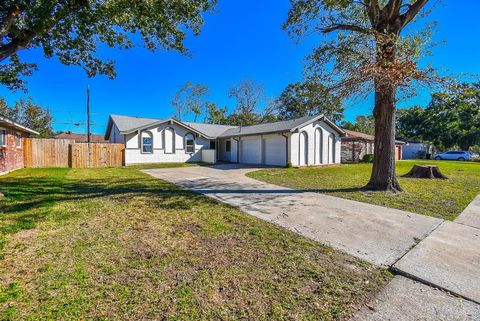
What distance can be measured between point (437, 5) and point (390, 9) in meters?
2.02

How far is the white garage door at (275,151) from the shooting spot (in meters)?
16.6

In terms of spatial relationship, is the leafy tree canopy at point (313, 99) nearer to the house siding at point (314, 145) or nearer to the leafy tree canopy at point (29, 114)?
the house siding at point (314, 145)

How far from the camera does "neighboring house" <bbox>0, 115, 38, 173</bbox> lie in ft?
36.3

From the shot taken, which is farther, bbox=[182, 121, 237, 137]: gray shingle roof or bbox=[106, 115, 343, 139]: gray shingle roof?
bbox=[182, 121, 237, 137]: gray shingle roof

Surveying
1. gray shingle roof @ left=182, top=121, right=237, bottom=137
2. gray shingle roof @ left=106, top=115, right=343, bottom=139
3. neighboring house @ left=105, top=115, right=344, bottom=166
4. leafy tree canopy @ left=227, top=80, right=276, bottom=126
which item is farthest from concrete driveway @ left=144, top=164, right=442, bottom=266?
leafy tree canopy @ left=227, top=80, right=276, bottom=126

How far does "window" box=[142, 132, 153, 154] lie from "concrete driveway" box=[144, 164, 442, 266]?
506 inches

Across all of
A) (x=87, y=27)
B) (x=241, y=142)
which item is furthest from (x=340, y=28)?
(x=241, y=142)

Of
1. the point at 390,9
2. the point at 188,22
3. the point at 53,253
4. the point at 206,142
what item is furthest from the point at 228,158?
the point at 53,253

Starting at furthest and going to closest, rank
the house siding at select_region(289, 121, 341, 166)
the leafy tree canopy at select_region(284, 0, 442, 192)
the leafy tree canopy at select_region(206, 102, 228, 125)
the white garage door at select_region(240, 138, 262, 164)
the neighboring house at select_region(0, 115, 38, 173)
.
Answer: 1. the leafy tree canopy at select_region(206, 102, 228, 125)
2. the white garage door at select_region(240, 138, 262, 164)
3. the house siding at select_region(289, 121, 341, 166)
4. the neighboring house at select_region(0, 115, 38, 173)
5. the leafy tree canopy at select_region(284, 0, 442, 192)

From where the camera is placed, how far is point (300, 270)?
9.29 ft

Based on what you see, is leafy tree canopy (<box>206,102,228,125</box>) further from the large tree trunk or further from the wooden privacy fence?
the large tree trunk

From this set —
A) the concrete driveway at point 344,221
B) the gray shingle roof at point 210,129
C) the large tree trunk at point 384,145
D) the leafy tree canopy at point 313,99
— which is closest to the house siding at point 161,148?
the gray shingle roof at point 210,129

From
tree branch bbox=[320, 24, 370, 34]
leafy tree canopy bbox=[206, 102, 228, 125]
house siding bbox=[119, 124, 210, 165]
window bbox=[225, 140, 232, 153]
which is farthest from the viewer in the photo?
leafy tree canopy bbox=[206, 102, 228, 125]

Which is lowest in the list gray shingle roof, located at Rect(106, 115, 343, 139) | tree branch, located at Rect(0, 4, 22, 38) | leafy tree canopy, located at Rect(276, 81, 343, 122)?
leafy tree canopy, located at Rect(276, 81, 343, 122)
